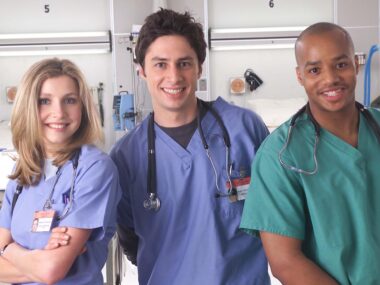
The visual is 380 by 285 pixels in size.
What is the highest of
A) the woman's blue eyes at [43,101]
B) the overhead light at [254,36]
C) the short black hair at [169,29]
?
the overhead light at [254,36]

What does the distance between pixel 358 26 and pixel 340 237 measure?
465 centimetres

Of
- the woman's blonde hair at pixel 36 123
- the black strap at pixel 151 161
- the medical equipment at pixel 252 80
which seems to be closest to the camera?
the woman's blonde hair at pixel 36 123

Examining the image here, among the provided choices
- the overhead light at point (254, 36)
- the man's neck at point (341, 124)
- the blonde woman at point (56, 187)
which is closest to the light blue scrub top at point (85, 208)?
the blonde woman at point (56, 187)

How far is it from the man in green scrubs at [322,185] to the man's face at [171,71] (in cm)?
38

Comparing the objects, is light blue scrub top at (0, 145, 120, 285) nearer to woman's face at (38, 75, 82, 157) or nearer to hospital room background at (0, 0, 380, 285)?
woman's face at (38, 75, 82, 157)

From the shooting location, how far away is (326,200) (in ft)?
3.45

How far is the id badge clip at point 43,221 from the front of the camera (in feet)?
3.96

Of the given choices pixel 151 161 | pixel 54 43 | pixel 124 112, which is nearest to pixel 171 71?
pixel 151 161

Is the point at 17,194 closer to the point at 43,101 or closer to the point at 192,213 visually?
the point at 43,101

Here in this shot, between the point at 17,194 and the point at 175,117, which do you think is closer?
the point at 17,194

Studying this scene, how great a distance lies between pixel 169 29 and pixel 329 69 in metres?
0.56

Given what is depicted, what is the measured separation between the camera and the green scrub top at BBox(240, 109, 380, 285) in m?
1.02

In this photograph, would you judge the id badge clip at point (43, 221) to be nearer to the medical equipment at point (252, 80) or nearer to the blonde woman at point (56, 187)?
the blonde woman at point (56, 187)

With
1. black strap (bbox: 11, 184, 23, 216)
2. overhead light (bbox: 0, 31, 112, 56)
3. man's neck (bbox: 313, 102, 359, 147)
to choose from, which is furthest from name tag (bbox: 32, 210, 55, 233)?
overhead light (bbox: 0, 31, 112, 56)
